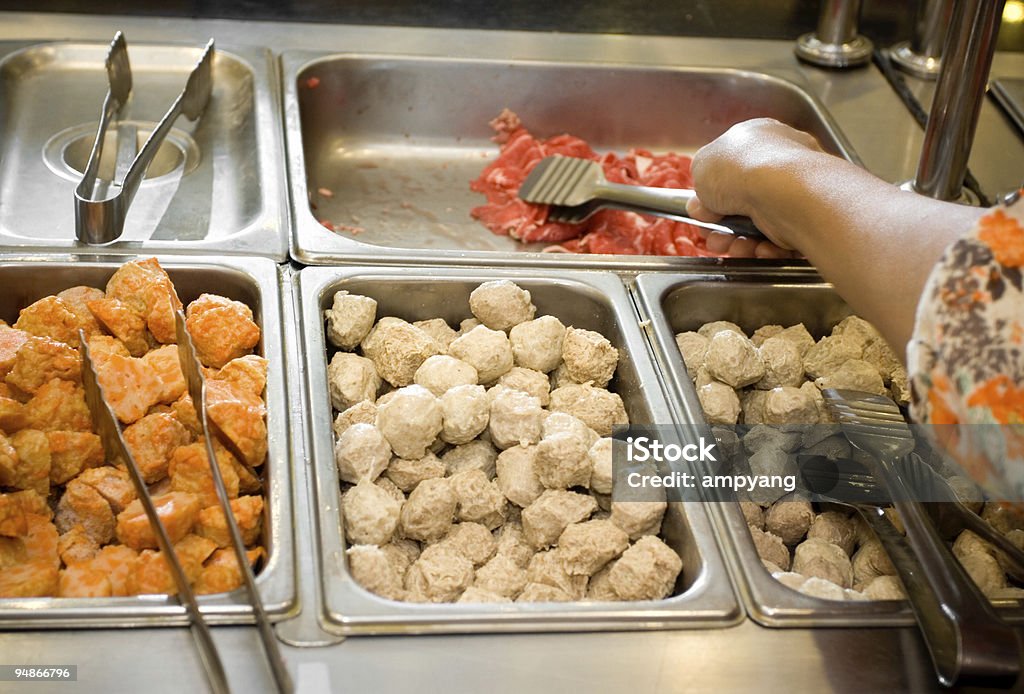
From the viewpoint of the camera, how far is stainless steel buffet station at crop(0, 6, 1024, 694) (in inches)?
40.3

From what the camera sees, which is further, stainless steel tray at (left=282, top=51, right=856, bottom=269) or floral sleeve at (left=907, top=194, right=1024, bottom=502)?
stainless steel tray at (left=282, top=51, right=856, bottom=269)

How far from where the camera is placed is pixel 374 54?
215cm

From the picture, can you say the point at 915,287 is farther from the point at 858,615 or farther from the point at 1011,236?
the point at 858,615

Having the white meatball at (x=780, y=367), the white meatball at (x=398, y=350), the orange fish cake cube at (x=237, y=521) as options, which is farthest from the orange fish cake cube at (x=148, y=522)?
the white meatball at (x=780, y=367)

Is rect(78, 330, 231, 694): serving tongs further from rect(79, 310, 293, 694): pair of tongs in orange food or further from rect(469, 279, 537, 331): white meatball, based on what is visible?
rect(469, 279, 537, 331): white meatball

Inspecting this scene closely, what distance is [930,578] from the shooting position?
111 cm

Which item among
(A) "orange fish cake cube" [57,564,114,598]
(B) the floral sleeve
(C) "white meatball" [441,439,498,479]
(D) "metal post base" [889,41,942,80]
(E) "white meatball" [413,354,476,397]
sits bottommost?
(C) "white meatball" [441,439,498,479]

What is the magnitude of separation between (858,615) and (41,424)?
3.15 ft

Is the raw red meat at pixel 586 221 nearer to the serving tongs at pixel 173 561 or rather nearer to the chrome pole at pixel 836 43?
the chrome pole at pixel 836 43

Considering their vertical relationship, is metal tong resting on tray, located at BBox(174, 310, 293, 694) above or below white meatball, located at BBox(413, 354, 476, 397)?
above

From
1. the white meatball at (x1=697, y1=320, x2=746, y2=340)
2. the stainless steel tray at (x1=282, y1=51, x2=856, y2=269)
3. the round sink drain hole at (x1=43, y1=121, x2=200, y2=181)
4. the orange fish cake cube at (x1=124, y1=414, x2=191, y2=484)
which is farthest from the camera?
the stainless steel tray at (x1=282, y1=51, x2=856, y2=269)

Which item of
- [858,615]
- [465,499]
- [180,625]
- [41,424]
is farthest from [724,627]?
[41,424]

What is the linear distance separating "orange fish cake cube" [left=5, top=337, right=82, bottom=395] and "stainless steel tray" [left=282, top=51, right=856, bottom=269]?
0.81 meters

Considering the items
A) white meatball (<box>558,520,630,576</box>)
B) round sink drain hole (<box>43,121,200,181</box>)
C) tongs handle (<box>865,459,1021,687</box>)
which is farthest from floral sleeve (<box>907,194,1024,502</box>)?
round sink drain hole (<box>43,121,200,181</box>)
